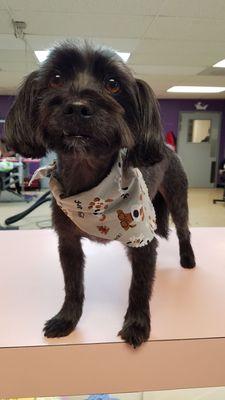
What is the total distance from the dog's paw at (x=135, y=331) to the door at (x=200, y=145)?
7.51 meters

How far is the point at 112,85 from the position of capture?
71cm

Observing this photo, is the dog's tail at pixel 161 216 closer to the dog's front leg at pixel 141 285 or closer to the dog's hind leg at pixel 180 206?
the dog's hind leg at pixel 180 206

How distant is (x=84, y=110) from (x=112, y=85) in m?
0.13

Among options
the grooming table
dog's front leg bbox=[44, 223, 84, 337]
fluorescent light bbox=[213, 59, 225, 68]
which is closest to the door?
fluorescent light bbox=[213, 59, 225, 68]

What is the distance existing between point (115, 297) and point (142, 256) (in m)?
0.22

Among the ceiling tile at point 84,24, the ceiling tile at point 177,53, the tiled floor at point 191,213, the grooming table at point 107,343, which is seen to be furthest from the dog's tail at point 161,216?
the ceiling tile at point 177,53

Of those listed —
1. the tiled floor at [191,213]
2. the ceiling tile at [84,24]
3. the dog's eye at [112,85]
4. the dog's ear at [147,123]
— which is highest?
the ceiling tile at [84,24]

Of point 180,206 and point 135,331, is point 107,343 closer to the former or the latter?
point 135,331

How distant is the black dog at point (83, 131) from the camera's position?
2.11 ft

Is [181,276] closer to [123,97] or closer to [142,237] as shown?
[142,237]

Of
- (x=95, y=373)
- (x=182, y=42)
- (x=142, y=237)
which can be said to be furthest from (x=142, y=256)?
(x=182, y=42)

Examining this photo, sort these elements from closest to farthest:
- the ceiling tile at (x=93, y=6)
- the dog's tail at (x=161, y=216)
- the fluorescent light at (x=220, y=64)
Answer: the dog's tail at (x=161, y=216)
the ceiling tile at (x=93, y=6)
the fluorescent light at (x=220, y=64)

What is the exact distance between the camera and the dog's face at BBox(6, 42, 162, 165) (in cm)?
63

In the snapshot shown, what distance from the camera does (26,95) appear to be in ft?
2.51
